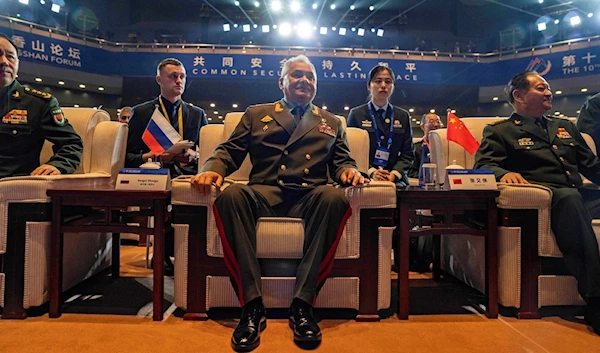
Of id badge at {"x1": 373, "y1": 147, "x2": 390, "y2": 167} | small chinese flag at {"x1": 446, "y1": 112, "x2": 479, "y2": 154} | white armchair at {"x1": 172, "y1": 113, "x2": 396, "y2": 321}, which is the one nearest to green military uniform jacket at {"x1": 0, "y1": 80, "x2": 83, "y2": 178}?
white armchair at {"x1": 172, "y1": 113, "x2": 396, "y2": 321}

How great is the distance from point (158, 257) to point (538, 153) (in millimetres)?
2019

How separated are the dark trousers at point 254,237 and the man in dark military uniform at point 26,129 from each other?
0.99 metres

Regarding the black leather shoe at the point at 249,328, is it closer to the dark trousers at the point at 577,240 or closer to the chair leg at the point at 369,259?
the chair leg at the point at 369,259

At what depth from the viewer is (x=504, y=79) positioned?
314 inches

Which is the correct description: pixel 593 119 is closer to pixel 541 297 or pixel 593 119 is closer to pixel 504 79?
pixel 541 297

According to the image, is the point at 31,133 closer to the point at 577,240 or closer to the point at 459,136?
the point at 459,136

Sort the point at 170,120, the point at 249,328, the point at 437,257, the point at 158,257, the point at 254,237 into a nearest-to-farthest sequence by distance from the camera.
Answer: the point at 249,328 < the point at 254,237 < the point at 158,257 < the point at 437,257 < the point at 170,120

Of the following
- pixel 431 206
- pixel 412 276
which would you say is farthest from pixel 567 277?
pixel 412 276

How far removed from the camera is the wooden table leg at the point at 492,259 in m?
1.72

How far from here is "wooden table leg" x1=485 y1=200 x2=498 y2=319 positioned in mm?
1721

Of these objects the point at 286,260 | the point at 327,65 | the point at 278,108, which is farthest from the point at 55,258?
the point at 327,65

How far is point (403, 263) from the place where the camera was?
173 centimetres

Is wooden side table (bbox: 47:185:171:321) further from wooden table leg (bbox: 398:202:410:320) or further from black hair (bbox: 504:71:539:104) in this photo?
black hair (bbox: 504:71:539:104)

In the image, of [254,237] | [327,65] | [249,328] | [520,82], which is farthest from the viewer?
[327,65]
